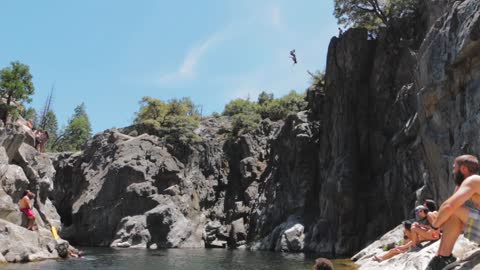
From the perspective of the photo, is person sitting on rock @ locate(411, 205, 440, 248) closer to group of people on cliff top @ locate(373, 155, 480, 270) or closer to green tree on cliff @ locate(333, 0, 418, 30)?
group of people on cliff top @ locate(373, 155, 480, 270)

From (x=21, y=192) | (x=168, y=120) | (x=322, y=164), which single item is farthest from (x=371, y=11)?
(x=21, y=192)

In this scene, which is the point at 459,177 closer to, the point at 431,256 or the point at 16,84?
the point at 431,256

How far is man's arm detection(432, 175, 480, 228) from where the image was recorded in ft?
23.4

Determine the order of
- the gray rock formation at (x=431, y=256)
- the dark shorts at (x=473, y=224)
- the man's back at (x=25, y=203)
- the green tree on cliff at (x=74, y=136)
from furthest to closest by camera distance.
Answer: the green tree on cliff at (x=74, y=136) → the man's back at (x=25, y=203) → the dark shorts at (x=473, y=224) → the gray rock formation at (x=431, y=256)

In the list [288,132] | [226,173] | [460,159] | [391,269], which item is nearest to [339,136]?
[288,132]

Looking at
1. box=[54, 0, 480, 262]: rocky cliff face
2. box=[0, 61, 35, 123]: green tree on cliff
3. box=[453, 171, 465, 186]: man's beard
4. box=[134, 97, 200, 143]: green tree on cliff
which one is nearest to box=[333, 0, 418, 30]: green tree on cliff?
box=[54, 0, 480, 262]: rocky cliff face

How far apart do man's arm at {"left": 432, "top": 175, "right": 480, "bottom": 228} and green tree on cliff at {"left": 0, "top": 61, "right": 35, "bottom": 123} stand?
44.6 m

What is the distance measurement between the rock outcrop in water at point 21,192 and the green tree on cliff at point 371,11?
36.3 meters

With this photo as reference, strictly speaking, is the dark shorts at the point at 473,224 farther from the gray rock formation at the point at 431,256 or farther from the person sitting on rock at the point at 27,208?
the person sitting on rock at the point at 27,208

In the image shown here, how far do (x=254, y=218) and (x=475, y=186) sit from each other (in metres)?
56.9

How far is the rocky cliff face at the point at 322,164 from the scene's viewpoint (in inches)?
1114

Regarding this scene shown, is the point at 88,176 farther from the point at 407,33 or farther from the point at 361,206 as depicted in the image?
the point at 407,33

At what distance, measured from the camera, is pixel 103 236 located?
63406mm

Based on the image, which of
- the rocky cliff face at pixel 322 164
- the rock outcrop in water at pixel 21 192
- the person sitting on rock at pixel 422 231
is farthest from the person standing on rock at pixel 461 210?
the rock outcrop in water at pixel 21 192
